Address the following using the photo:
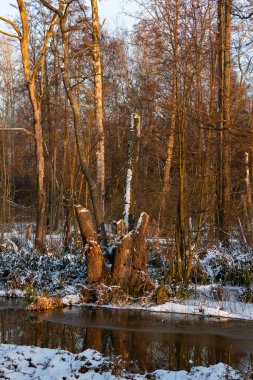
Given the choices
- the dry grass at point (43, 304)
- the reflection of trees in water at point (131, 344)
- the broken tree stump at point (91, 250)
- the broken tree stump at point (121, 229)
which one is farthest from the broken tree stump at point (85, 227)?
the reflection of trees in water at point (131, 344)

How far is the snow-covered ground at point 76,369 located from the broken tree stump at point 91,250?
218 inches

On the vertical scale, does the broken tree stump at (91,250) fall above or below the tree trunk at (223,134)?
below

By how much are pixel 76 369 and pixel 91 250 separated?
624 centimetres

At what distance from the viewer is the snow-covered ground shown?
5.82m

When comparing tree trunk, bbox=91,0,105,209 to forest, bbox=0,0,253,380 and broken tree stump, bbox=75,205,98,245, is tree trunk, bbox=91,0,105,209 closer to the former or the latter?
forest, bbox=0,0,253,380

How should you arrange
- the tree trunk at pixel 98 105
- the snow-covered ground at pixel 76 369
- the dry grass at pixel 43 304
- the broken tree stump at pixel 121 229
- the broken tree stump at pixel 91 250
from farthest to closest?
the tree trunk at pixel 98 105, the broken tree stump at pixel 121 229, the broken tree stump at pixel 91 250, the dry grass at pixel 43 304, the snow-covered ground at pixel 76 369

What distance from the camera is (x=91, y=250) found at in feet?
40.2

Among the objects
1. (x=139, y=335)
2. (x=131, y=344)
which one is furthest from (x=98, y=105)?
(x=131, y=344)

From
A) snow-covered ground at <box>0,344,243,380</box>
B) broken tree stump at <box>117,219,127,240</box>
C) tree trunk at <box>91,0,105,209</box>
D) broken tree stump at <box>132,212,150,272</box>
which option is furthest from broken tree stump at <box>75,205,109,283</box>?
snow-covered ground at <box>0,344,243,380</box>

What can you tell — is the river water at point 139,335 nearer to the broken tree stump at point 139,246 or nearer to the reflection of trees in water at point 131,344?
the reflection of trees in water at point 131,344

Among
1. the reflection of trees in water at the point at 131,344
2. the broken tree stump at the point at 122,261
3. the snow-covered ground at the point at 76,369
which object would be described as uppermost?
the broken tree stump at the point at 122,261

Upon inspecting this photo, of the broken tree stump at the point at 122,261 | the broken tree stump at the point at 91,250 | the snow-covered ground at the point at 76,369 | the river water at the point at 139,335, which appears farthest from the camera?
the broken tree stump at the point at 91,250

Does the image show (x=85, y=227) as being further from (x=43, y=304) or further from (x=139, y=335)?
(x=139, y=335)

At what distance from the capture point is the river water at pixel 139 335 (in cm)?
734
